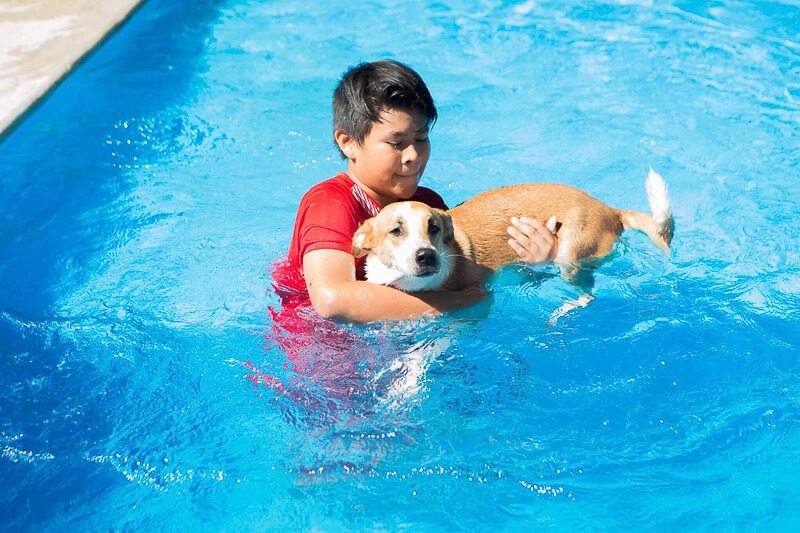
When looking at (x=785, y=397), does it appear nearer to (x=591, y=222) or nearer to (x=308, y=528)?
(x=591, y=222)

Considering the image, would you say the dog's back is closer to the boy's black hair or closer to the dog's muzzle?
the dog's muzzle

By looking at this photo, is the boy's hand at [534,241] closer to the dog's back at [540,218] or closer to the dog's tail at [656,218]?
the dog's back at [540,218]

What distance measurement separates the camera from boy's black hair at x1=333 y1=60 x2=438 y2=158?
Result: 3.26 meters

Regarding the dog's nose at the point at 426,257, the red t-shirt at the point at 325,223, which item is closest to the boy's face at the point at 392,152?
the red t-shirt at the point at 325,223

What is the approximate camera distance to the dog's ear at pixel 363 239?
327 centimetres

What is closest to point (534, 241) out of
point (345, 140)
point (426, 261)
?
point (426, 261)

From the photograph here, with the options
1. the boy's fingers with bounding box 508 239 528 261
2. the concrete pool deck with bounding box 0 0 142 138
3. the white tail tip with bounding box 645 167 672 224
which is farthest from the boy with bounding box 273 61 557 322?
the concrete pool deck with bounding box 0 0 142 138

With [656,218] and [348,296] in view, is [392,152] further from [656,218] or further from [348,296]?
[656,218]

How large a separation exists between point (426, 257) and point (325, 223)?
1.40 feet

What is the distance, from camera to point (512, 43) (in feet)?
24.4

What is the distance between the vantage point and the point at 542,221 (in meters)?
3.73

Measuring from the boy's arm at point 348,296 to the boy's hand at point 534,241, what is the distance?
0.54 m

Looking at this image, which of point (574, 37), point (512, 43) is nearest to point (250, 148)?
point (512, 43)

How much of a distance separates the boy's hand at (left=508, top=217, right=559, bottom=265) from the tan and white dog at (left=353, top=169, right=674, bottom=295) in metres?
0.07
